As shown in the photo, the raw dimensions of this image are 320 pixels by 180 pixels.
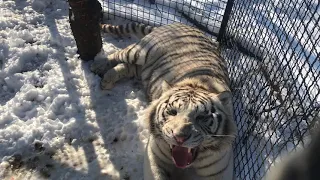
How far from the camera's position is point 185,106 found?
7.41 feet

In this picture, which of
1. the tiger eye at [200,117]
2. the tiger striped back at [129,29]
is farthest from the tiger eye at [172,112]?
the tiger striped back at [129,29]

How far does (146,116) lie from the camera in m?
2.46

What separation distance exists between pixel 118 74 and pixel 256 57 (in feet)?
4.53

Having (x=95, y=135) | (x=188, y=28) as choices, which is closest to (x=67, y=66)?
(x=95, y=135)

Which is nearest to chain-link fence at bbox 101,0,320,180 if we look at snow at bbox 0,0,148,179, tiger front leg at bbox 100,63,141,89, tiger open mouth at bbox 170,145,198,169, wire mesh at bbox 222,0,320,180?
wire mesh at bbox 222,0,320,180

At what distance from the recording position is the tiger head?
2.13 metres

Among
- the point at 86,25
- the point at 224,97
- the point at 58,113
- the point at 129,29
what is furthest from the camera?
the point at 129,29

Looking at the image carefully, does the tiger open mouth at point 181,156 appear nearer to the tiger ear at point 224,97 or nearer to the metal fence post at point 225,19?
the tiger ear at point 224,97

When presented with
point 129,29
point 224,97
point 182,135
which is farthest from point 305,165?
point 129,29

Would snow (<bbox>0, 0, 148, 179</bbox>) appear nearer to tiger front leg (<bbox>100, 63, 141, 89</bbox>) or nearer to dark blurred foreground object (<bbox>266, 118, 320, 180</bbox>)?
tiger front leg (<bbox>100, 63, 141, 89</bbox>)

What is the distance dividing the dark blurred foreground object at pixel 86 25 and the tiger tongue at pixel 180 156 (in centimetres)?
155

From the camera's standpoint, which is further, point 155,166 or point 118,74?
point 118,74

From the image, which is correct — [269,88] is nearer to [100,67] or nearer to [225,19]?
[225,19]

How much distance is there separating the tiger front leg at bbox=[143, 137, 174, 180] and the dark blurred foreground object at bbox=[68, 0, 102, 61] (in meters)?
1.35
